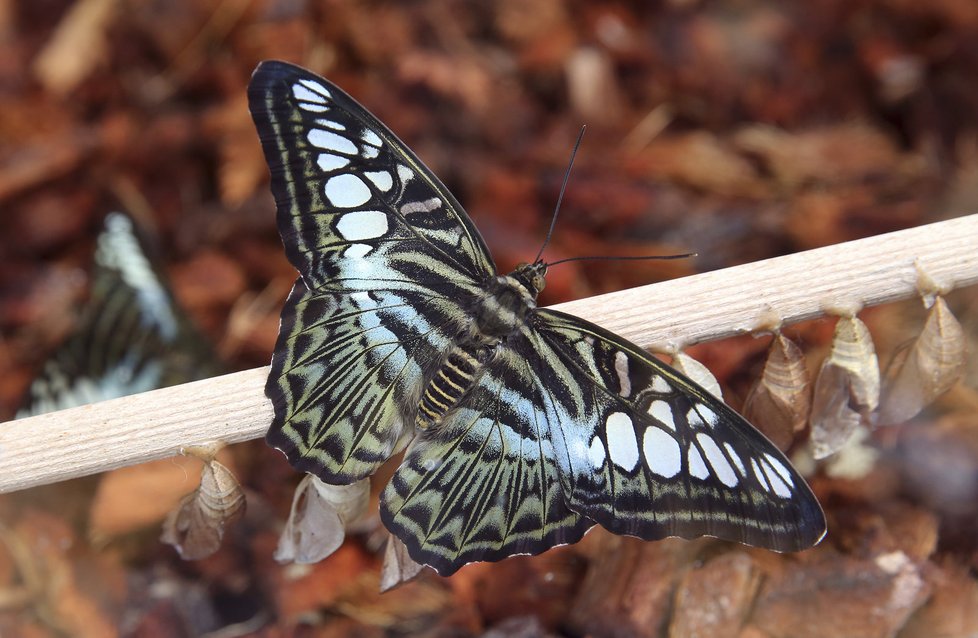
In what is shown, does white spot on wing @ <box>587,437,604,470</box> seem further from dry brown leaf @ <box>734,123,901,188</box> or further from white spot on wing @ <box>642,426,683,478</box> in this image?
dry brown leaf @ <box>734,123,901,188</box>

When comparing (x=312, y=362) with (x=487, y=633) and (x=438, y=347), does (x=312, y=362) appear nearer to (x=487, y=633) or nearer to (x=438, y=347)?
(x=438, y=347)

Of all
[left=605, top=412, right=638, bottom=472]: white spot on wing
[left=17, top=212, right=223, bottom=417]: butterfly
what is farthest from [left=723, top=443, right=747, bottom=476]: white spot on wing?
[left=17, top=212, right=223, bottom=417]: butterfly

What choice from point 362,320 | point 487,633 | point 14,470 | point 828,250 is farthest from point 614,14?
point 14,470

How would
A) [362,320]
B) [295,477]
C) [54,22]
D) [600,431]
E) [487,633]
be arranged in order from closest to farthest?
[600,431] < [362,320] < [487,633] < [295,477] < [54,22]

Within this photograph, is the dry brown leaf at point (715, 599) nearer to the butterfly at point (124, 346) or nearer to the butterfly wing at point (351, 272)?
the butterfly wing at point (351, 272)

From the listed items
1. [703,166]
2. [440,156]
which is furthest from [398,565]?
[703,166]

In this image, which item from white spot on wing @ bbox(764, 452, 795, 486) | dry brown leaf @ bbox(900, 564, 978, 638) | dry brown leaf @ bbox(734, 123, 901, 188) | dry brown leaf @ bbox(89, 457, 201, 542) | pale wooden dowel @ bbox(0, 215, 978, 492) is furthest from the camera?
dry brown leaf @ bbox(734, 123, 901, 188)
